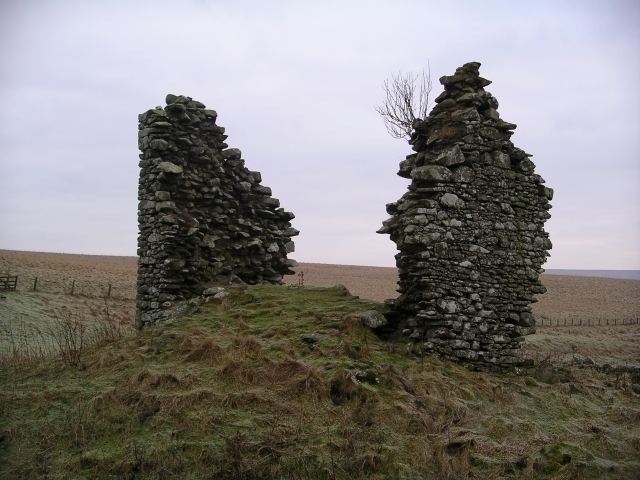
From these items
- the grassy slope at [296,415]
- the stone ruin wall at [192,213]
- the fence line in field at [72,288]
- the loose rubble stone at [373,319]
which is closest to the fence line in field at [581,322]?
the stone ruin wall at [192,213]

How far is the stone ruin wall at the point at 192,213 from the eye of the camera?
1305 cm

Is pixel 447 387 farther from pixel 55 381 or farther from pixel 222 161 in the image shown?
pixel 222 161

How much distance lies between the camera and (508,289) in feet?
34.4

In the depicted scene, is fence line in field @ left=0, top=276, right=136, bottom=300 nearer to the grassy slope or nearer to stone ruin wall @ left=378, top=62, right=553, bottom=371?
the grassy slope

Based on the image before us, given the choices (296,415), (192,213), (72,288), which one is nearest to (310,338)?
(296,415)

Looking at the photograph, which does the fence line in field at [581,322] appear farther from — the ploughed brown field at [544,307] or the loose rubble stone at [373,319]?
the loose rubble stone at [373,319]

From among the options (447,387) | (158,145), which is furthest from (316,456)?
(158,145)

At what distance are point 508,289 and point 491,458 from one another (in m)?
4.74

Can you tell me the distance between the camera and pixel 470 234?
10258 millimetres

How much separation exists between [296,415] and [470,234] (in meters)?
5.28

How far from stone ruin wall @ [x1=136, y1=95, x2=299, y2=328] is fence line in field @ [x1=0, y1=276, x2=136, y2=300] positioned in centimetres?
1928

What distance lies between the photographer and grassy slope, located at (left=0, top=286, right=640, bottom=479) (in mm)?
6035

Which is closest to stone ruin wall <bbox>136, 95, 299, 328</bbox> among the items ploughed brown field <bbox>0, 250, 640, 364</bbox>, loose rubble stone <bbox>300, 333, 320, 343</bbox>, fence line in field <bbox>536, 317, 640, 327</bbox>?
loose rubble stone <bbox>300, 333, 320, 343</bbox>

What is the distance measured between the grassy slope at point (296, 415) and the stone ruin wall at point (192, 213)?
3.11m
